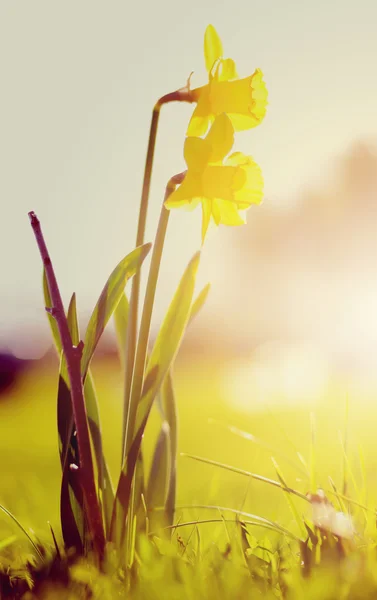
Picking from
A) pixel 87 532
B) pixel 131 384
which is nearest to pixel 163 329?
pixel 131 384

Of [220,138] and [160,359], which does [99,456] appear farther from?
[220,138]

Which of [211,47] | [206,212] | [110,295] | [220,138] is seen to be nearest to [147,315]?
[110,295]

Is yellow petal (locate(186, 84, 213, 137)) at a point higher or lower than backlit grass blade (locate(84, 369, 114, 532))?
higher

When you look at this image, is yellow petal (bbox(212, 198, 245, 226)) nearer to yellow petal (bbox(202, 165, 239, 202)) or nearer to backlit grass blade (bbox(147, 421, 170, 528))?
yellow petal (bbox(202, 165, 239, 202))

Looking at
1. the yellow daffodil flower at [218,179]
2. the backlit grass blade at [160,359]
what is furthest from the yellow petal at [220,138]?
the backlit grass blade at [160,359]

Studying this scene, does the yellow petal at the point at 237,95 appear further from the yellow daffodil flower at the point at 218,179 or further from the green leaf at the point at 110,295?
the green leaf at the point at 110,295

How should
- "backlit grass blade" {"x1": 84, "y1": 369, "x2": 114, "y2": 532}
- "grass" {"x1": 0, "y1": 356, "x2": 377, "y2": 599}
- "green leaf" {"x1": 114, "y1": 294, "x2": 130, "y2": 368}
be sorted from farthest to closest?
"green leaf" {"x1": 114, "y1": 294, "x2": 130, "y2": 368}, "backlit grass blade" {"x1": 84, "y1": 369, "x2": 114, "y2": 532}, "grass" {"x1": 0, "y1": 356, "x2": 377, "y2": 599}

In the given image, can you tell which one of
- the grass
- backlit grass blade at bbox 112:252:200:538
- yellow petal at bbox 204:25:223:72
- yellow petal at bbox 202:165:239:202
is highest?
yellow petal at bbox 204:25:223:72

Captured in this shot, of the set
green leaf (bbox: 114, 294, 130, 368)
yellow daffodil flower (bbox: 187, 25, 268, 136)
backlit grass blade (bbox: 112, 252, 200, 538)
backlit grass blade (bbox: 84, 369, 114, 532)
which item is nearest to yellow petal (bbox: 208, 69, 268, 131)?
yellow daffodil flower (bbox: 187, 25, 268, 136)
